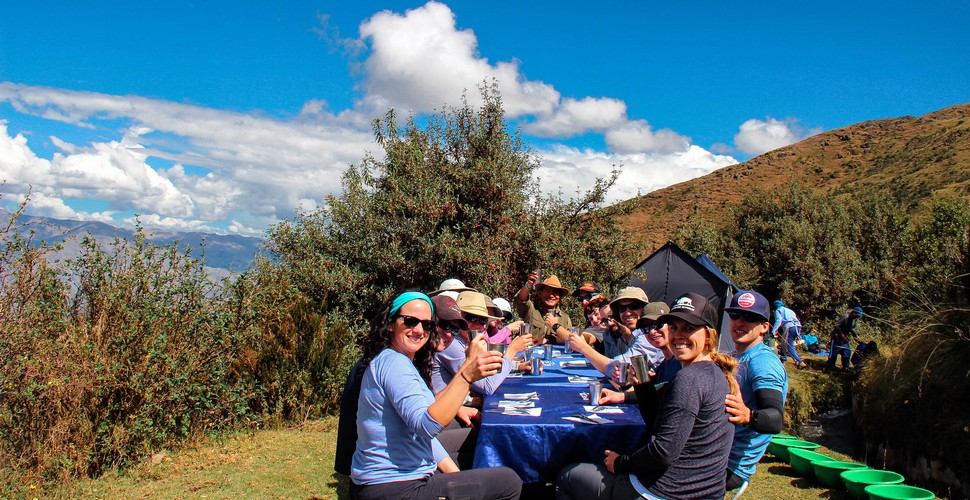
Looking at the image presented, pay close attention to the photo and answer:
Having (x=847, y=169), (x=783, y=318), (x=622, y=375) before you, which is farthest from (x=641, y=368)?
(x=847, y=169)

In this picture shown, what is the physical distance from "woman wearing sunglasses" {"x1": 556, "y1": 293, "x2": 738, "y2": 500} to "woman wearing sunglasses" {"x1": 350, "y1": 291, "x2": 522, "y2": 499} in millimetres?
536

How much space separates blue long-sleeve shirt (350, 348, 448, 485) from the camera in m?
2.94

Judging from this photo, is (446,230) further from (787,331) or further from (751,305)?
(787,331)

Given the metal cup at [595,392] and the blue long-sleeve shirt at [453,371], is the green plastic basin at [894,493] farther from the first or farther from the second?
the blue long-sleeve shirt at [453,371]

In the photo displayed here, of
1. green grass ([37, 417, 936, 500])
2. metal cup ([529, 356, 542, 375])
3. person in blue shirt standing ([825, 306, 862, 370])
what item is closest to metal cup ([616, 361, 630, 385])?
green grass ([37, 417, 936, 500])

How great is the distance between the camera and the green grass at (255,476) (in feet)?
16.5

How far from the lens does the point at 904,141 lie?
61656 millimetres

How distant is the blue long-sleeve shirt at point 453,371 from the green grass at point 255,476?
0.89 m

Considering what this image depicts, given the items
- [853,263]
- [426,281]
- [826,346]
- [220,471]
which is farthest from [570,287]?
[853,263]

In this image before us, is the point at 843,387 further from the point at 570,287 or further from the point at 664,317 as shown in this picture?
the point at 664,317

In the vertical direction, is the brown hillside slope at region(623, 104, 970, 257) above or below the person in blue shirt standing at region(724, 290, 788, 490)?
above

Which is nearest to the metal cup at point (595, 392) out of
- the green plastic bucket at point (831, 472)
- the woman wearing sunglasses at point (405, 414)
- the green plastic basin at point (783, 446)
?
the woman wearing sunglasses at point (405, 414)

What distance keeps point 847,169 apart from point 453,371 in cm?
6625

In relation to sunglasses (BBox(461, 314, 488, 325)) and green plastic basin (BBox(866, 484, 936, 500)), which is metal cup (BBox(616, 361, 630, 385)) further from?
green plastic basin (BBox(866, 484, 936, 500))
